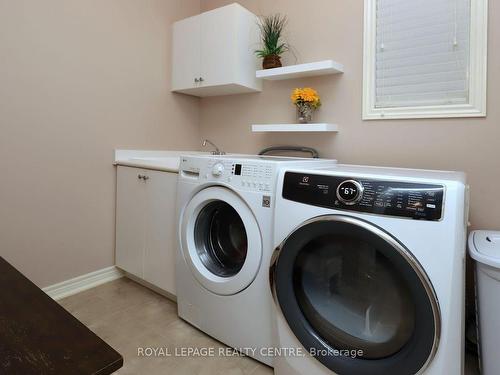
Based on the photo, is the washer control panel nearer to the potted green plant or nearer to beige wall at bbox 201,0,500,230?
beige wall at bbox 201,0,500,230

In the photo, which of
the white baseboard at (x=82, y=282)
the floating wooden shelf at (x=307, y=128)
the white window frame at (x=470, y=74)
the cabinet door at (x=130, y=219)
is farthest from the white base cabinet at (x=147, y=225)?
the white window frame at (x=470, y=74)

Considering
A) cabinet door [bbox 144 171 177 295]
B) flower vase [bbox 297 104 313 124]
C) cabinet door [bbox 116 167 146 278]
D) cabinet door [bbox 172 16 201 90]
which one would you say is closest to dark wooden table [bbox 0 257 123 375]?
cabinet door [bbox 144 171 177 295]

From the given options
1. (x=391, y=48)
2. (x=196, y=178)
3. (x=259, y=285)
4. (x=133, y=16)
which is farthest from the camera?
(x=133, y=16)

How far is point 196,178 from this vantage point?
157 centimetres

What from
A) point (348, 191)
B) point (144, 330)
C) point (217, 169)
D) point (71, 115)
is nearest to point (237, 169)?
point (217, 169)

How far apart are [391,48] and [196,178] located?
1325 mm

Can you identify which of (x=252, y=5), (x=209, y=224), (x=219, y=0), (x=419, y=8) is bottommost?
(x=209, y=224)

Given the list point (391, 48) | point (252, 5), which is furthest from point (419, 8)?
point (252, 5)

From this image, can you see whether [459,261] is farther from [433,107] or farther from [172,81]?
[172,81]

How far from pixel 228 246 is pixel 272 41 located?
4.57ft

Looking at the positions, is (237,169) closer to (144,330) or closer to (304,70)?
(304,70)

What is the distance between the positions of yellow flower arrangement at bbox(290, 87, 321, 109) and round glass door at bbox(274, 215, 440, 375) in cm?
107

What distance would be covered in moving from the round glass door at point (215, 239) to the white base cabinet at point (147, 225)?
0.72 ft

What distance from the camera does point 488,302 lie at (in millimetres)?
1104
